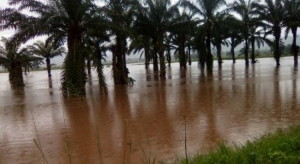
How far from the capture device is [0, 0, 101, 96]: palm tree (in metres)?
13.2

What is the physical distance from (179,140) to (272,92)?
6845 millimetres

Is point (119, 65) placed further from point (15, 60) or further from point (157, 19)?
point (15, 60)

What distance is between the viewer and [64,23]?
14000 millimetres

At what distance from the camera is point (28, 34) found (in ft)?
44.2

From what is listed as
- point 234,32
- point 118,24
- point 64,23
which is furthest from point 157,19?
point 234,32

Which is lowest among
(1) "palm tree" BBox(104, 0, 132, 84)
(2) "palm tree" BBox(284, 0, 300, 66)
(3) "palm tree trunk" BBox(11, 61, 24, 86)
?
(3) "palm tree trunk" BBox(11, 61, 24, 86)

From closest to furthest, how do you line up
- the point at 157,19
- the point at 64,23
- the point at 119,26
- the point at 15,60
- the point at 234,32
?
the point at 64,23, the point at 119,26, the point at 157,19, the point at 15,60, the point at 234,32

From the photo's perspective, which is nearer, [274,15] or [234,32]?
[274,15]

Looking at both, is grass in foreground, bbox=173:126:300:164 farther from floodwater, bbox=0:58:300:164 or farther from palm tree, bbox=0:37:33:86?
palm tree, bbox=0:37:33:86

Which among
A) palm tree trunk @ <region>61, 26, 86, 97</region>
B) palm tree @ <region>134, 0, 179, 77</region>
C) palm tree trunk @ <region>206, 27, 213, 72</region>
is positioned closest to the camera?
palm tree trunk @ <region>61, 26, 86, 97</region>

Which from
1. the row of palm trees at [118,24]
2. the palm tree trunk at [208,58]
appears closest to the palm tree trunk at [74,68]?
the row of palm trees at [118,24]

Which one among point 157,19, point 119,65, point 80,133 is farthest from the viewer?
point 157,19

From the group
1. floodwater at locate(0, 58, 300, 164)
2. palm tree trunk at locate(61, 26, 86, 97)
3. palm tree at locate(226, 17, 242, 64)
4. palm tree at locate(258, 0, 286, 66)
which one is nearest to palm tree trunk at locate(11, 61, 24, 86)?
palm tree trunk at locate(61, 26, 86, 97)

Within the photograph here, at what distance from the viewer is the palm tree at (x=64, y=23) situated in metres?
13.2
